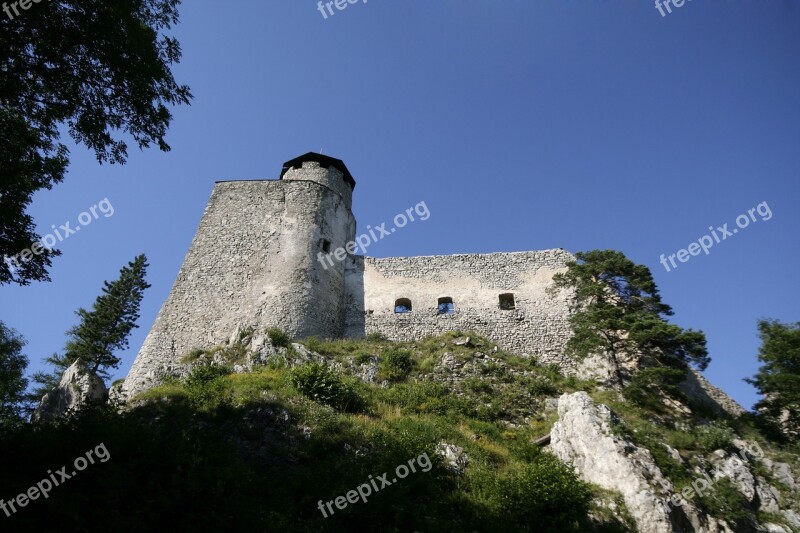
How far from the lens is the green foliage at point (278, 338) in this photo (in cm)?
1636

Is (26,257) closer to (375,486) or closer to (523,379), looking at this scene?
(375,486)

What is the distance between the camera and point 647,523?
31.4 feet

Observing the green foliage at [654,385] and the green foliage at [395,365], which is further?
the green foliage at [395,365]

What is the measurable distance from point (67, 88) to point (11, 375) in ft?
51.1

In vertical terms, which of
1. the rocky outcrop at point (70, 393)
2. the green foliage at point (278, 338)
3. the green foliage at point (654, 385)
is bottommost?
the green foliage at point (654, 385)

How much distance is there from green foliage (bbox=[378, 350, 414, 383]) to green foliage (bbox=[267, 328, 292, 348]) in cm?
329

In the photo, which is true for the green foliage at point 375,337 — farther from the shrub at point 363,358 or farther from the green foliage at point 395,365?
the shrub at point 363,358

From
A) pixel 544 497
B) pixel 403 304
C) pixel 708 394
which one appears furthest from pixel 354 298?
pixel 708 394

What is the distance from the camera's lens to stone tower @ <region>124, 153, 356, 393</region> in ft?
60.0

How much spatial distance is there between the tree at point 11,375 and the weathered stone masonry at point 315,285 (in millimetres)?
5704

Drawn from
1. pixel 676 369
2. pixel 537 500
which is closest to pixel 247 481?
pixel 537 500

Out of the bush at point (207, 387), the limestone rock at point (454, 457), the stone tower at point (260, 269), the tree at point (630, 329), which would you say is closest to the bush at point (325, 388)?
the bush at point (207, 387)

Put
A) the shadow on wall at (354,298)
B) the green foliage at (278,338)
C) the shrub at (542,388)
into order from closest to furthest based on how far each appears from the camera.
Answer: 1. the shrub at (542,388)
2. the green foliage at (278,338)
3. the shadow on wall at (354,298)

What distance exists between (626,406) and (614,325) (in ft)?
8.89
